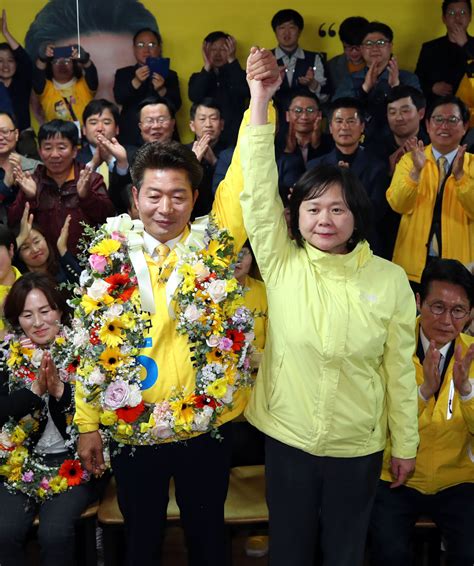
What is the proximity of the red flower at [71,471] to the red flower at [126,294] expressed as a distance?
2.64 feet

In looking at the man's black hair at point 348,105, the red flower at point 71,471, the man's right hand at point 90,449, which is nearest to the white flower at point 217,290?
the man's right hand at point 90,449

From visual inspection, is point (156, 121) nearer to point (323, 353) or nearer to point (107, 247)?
point (107, 247)

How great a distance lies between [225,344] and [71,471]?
2.85 ft

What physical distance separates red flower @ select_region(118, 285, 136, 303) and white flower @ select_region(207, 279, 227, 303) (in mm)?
215

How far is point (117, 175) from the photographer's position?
397 cm

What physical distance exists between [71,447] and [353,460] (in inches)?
41.3

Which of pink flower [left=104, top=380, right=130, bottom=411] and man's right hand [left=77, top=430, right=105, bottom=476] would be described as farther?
man's right hand [left=77, top=430, right=105, bottom=476]

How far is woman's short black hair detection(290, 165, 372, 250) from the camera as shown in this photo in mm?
2152

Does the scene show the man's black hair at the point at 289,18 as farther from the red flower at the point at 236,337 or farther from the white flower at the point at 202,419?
the white flower at the point at 202,419

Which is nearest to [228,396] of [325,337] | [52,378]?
[325,337]

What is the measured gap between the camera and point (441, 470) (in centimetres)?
266

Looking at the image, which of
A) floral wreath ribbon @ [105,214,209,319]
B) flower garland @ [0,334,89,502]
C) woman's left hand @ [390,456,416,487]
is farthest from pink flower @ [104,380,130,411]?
woman's left hand @ [390,456,416,487]

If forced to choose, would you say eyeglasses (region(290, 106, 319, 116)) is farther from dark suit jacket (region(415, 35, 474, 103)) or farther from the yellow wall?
the yellow wall

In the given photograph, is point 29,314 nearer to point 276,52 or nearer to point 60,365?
point 60,365
